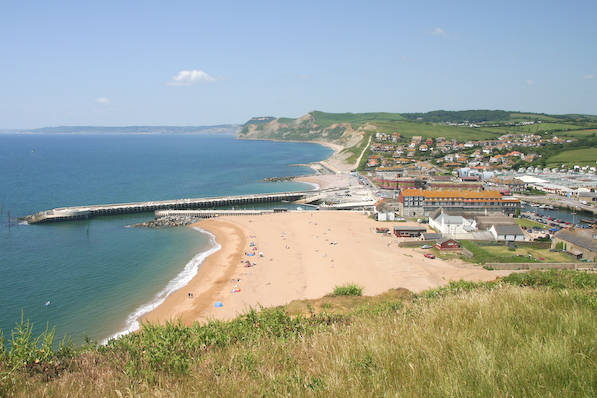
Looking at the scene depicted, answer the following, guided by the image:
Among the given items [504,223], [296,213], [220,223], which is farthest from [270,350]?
[296,213]

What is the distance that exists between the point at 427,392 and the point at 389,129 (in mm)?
179044

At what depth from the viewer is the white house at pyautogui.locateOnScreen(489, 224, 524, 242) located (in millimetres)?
39844

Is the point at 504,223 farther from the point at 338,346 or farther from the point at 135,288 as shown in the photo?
the point at 338,346

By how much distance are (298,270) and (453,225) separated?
20847 mm

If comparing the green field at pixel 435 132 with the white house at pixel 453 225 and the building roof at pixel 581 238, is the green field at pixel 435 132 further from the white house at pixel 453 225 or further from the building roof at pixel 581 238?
the building roof at pixel 581 238

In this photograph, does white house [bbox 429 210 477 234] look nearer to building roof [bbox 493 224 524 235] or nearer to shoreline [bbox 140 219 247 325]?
building roof [bbox 493 224 524 235]

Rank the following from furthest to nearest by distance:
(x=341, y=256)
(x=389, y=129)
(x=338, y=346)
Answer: (x=389, y=129) < (x=341, y=256) < (x=338, y=346)

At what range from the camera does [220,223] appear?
2197 inches

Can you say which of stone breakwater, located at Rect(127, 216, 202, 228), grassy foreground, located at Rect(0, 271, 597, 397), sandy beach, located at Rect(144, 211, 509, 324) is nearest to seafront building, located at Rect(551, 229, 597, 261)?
sandy beach, located at Rect(144, 211, 509, 324)

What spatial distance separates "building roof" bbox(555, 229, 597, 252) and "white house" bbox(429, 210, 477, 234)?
341 inches

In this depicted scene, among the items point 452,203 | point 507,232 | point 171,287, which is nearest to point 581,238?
point 507,232

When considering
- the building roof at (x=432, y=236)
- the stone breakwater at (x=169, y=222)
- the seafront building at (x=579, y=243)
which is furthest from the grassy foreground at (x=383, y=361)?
the stone breakwater at (x=169, y=222)

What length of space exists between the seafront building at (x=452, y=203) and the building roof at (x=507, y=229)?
1056cm

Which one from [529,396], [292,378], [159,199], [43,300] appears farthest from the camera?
[159,199]
